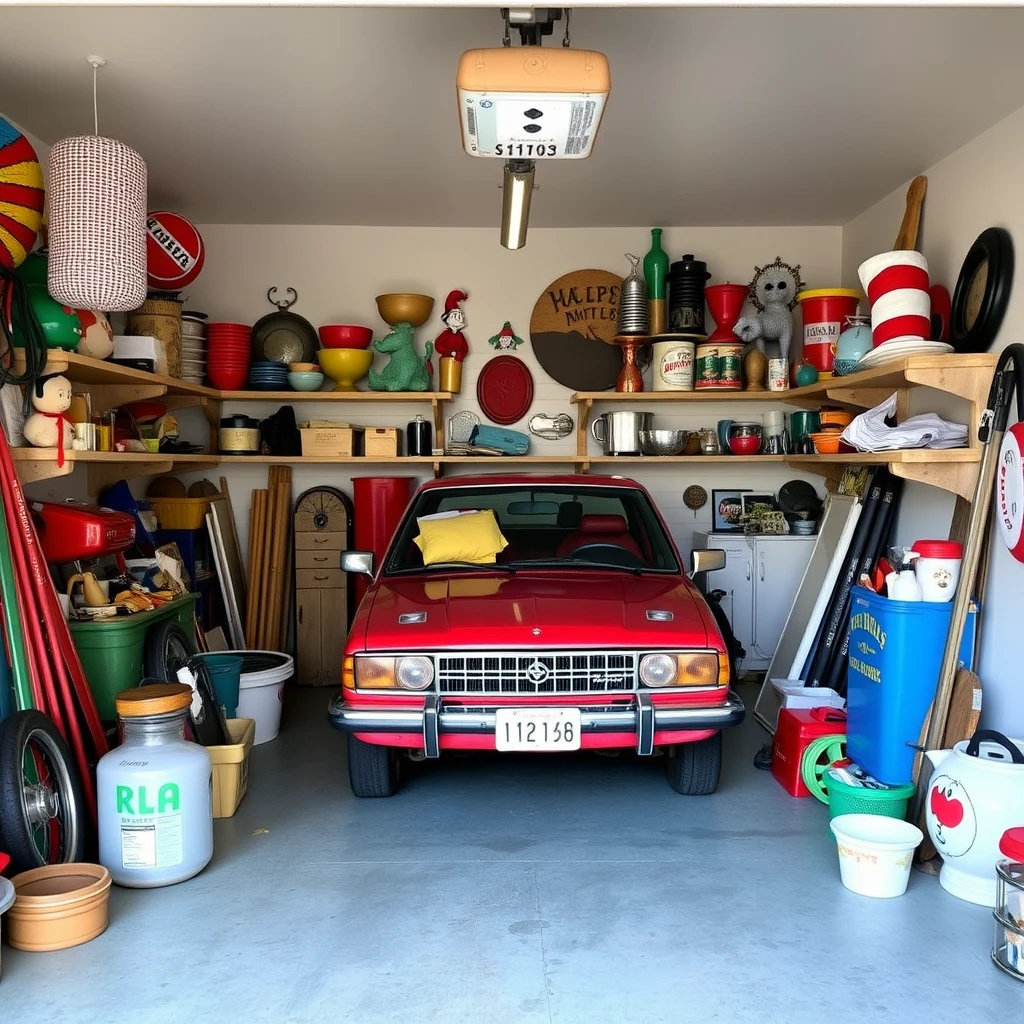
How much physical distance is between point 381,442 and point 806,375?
108 inches

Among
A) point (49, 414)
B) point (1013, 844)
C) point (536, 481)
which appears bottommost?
point (1013, 844)

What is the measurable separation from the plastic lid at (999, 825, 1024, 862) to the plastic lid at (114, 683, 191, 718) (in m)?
2.66

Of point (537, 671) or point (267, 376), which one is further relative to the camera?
point (267, 376)

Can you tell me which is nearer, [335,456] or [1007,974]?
[1007,974]

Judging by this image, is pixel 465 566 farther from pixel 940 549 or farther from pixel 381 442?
pixel 381 442

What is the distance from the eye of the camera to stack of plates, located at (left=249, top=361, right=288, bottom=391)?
6066mm

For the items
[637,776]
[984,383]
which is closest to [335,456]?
[637,776]

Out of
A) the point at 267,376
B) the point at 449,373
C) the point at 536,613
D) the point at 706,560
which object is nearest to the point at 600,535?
the point at 706,560

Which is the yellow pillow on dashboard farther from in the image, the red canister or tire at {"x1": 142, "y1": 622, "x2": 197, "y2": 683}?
the red canister

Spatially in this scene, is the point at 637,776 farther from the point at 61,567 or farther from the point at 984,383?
the point at 61,567

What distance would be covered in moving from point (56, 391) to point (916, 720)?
3.67 meters

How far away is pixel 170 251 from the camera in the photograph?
17.1 feet

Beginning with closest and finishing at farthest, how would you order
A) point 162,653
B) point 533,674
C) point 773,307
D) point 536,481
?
point 533,674 < point 162,653 < point 536,481 < point 773,307

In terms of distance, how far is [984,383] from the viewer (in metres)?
3.94
